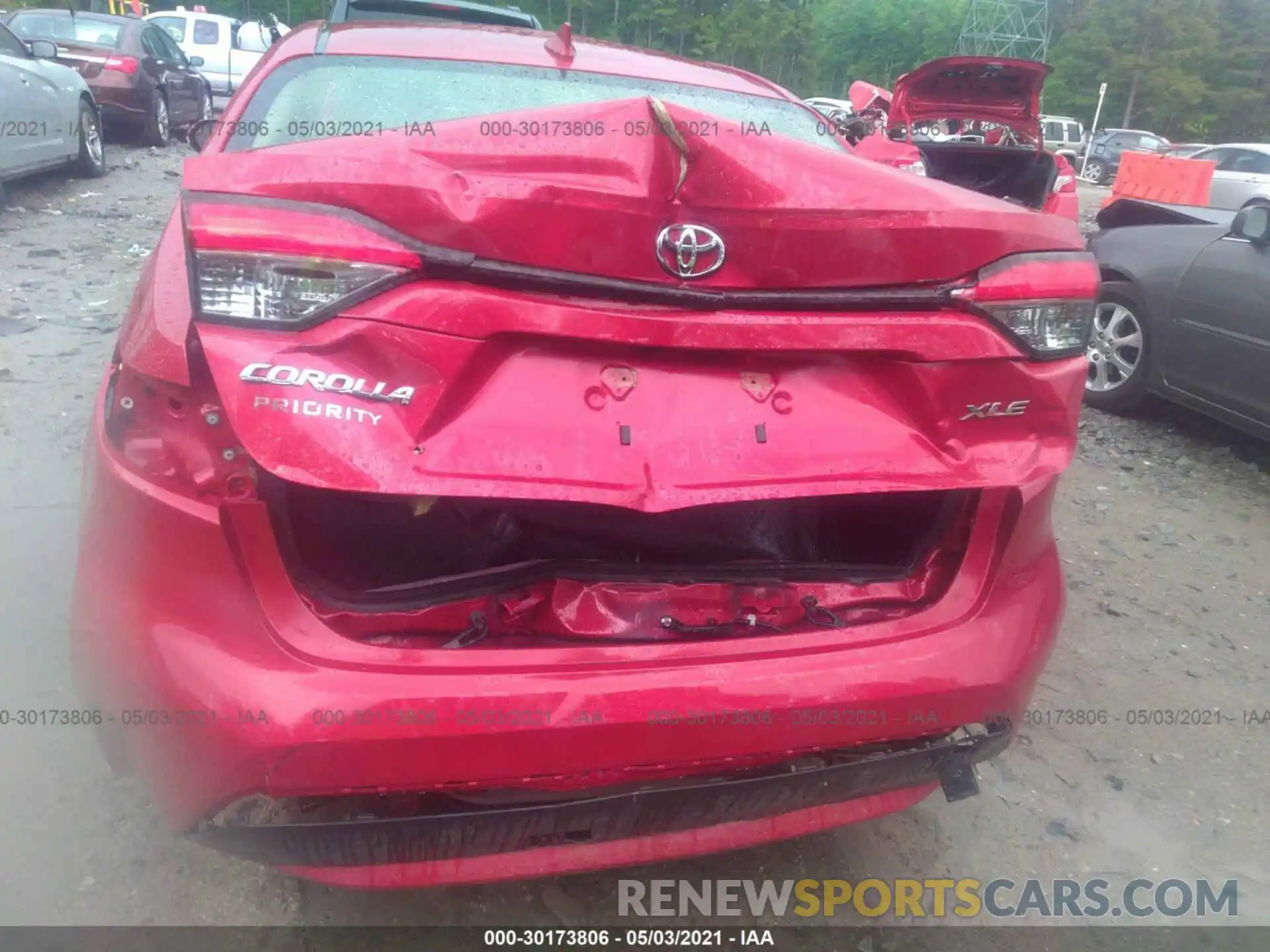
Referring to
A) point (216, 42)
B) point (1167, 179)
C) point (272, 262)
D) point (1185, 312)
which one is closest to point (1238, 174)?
point (1167, 179)

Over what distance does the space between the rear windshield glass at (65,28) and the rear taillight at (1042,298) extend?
12.1 metres

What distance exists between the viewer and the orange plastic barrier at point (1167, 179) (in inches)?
527

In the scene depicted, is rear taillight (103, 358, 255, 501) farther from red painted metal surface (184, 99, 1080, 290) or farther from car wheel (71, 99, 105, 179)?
car wheel (71, 99, 105, 179)

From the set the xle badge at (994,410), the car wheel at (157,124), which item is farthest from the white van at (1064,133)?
the xle badge at (994,410)

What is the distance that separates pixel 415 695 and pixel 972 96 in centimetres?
880

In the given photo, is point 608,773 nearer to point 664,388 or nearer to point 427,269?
point 664,388

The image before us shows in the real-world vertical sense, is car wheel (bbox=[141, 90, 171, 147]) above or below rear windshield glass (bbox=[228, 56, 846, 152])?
below

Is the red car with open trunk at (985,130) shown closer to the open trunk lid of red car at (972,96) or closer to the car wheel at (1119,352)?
the open trunk lid of red car at (972,96)

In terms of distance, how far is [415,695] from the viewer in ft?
4.63

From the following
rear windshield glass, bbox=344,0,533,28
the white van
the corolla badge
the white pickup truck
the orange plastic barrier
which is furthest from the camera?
the white van

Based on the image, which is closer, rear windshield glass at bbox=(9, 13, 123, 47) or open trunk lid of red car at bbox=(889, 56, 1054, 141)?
open trunk lid of red car at bbox=(889, 56, 1054, 141)

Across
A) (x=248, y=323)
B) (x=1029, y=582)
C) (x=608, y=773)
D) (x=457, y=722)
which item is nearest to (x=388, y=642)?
(x=457, y=722)

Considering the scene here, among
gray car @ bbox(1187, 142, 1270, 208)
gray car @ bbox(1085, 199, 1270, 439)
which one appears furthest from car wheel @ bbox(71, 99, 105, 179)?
gray car @ bbox(1187, 142, 1270, 208)

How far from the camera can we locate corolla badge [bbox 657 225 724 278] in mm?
1461
